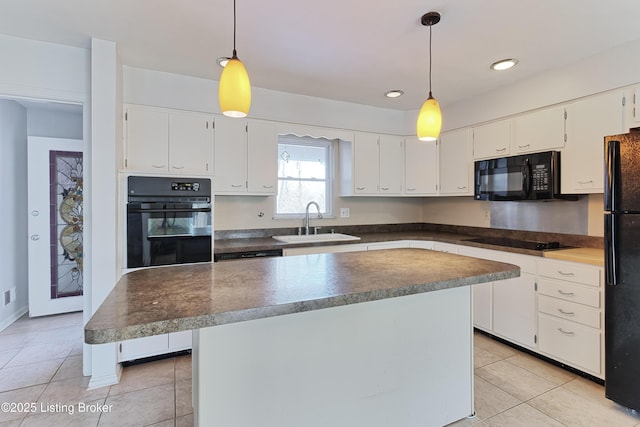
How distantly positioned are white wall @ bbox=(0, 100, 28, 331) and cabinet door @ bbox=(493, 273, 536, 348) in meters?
4.92

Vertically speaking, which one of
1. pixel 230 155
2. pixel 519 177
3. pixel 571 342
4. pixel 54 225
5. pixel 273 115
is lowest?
pixel 571 342

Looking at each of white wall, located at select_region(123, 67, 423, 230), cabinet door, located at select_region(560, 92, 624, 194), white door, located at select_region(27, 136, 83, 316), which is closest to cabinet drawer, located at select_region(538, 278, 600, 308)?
cabinet door, located at select_region(560, 92, 624, 194)

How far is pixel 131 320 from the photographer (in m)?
0.95

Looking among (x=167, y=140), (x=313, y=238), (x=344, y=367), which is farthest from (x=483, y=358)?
(x=167, y=140)

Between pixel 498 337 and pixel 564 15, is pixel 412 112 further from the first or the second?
pixel 498 337

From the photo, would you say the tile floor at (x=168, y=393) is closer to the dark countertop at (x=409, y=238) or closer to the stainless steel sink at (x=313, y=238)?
the dark countertop at (x=409, y=238)

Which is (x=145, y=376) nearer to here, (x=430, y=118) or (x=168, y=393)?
(x=168, y=393)

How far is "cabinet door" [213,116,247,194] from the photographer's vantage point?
10.0 ft

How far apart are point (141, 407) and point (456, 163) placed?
3.66 meters

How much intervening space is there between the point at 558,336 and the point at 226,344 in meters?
2.57

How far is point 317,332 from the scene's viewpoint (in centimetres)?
146

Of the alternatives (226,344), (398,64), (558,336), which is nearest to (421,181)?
(398,64)

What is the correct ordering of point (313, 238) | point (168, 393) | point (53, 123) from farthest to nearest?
point (53, 123) < point (313, 238) < point (168, 393)

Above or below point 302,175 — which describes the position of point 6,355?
below
